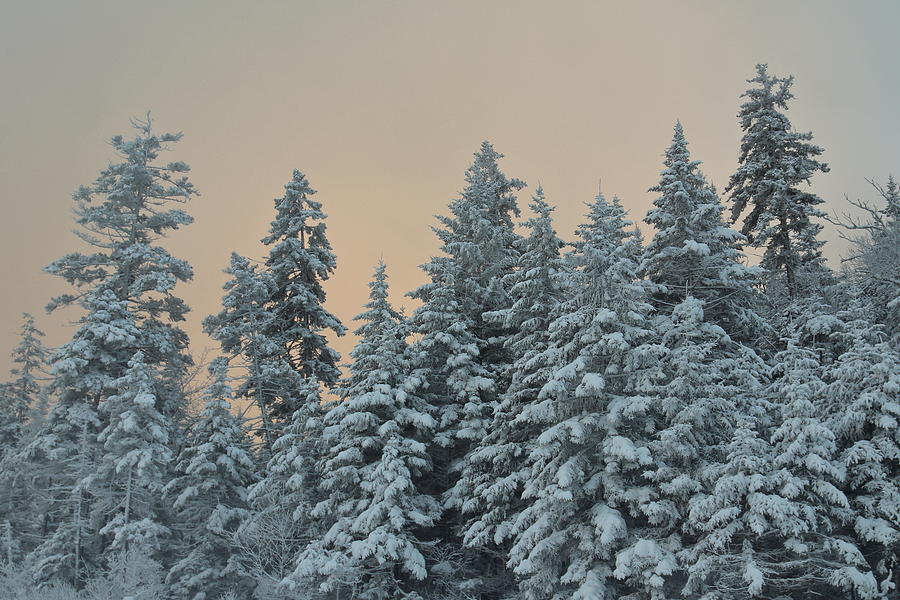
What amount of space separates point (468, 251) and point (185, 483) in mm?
16362

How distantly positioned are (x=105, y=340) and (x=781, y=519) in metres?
29.5

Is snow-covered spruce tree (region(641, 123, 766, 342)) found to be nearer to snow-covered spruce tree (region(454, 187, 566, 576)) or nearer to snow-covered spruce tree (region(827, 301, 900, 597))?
snow-covered spruce tree (region(454, 187, 566, 576))

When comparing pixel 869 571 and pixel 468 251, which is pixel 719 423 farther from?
pixel 468 251

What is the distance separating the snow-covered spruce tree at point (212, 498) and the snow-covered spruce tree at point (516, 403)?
984 cm

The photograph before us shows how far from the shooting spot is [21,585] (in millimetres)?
23188

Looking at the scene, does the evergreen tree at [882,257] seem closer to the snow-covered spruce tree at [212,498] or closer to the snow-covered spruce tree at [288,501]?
the snow-covered spruce tree at [288,501]

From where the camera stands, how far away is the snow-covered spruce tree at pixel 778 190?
28.8m

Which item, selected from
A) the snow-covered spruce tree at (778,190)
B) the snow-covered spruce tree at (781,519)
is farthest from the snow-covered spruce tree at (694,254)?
the snow-covered spruce tree at (781,519)

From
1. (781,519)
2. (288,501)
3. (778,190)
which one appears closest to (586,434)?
(781,519)

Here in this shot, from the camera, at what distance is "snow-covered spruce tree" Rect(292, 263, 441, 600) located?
71.9ft

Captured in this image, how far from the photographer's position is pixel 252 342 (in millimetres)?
32656

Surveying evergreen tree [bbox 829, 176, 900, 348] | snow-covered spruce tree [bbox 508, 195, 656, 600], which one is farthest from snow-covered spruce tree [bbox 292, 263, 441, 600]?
evergreen tree [bbox 829, 176, 900, 348]

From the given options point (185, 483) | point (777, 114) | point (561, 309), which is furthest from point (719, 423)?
point (185, 483)

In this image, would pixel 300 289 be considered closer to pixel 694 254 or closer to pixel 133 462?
pixel 133 462
